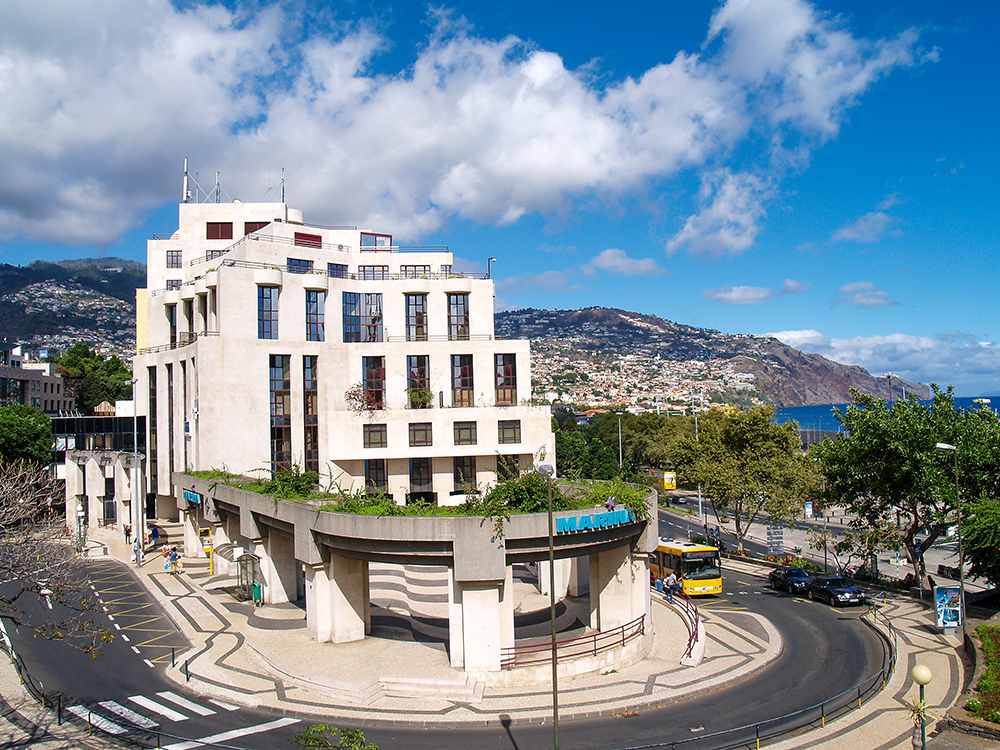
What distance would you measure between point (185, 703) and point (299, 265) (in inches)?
1682

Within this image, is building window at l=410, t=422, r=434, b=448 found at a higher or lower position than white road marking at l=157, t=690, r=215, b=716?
higher

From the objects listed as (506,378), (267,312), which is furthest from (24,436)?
(506,378)

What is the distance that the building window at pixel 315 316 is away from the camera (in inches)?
2286

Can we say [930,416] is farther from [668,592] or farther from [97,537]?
[97,537]

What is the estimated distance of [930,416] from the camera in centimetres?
3969

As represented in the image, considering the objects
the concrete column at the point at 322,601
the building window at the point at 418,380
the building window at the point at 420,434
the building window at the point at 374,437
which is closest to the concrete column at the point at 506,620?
the concrete column at the point at 322,601

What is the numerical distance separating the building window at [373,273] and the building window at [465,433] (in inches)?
624

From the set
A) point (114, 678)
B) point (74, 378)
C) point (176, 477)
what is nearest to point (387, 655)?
point (114, 678)

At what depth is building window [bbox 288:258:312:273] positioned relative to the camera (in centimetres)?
6009

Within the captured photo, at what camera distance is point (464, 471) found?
57.5 metres

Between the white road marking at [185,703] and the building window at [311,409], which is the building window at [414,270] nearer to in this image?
the building window at [311,409]

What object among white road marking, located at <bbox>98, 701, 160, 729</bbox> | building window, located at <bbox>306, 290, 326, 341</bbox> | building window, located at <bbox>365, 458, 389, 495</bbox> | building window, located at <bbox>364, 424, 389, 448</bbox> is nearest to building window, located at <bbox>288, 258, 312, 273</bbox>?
building window, located at <bbox>306, 290, 326, 341</bbox>

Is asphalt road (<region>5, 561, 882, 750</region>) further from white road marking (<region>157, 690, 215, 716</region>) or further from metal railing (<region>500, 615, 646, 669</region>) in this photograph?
metal railing (<region>500, 615, 646, 669</region>)

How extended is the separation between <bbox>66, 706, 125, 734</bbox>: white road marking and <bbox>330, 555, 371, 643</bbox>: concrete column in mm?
9540
